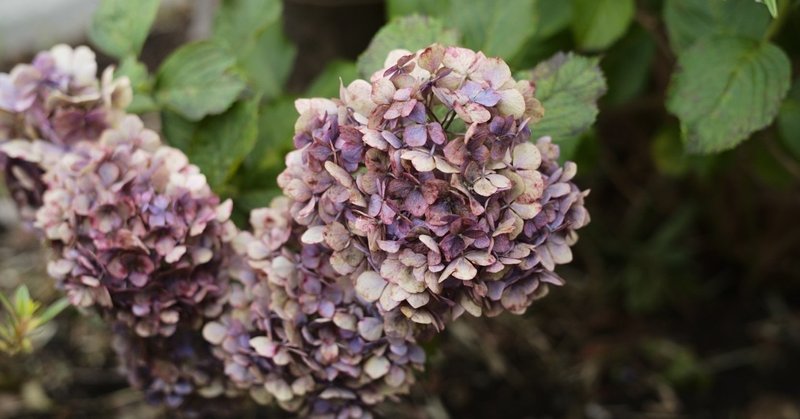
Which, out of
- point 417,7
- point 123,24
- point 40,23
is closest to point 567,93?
point 417,7

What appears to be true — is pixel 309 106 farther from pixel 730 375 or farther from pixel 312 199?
pixel 730 375

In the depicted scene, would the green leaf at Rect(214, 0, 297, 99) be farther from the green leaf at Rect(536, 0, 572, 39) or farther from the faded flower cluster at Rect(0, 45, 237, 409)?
the green leaf at Rect(536, 0, 572, 39)

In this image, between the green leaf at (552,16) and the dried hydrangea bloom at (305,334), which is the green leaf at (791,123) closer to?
the green leaf at (552,16)

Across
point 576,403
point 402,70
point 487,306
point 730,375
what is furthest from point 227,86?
point 730,375

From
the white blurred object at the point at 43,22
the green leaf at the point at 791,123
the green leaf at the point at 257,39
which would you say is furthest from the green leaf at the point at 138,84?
the white blurred object at the point at 43,22

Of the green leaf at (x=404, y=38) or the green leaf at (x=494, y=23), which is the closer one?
the green leaf at (x=404, y=38)

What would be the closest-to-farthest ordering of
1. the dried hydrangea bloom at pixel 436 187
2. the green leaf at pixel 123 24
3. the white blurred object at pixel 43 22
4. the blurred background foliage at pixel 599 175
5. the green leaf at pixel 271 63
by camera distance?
1. the dried hydrangea bloom at pixel 436 187
2. the blurred background foliage at pixel 599 175
3. the green leaf at pixel 123 24
4. the green leaf at pixel 271 63
5. the white blurred object at pixel 43 22
